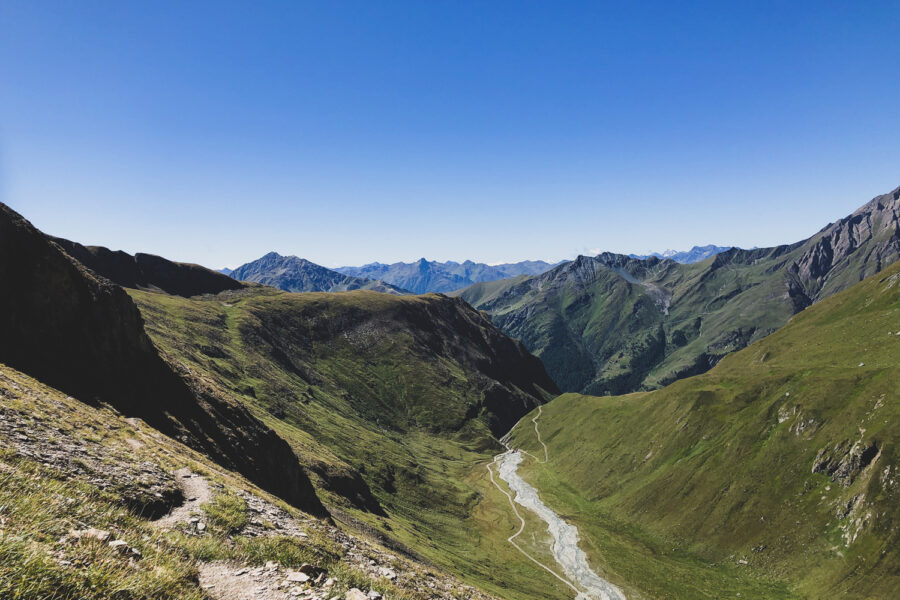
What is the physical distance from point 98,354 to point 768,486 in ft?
499

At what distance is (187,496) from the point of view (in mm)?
25422

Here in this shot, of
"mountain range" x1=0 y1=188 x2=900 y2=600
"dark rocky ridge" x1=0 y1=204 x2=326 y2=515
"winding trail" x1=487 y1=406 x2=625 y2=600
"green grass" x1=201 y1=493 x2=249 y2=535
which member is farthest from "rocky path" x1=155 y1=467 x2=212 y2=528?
"winding trail" x1=487 y1=406 x2=625 y2=600

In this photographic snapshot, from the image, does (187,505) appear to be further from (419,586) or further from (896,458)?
(896,458)

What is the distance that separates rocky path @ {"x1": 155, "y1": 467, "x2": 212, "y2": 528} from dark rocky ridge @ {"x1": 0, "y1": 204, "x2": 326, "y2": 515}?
19239 mm

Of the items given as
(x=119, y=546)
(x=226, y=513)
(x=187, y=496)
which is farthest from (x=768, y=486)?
(x=119, y=546)

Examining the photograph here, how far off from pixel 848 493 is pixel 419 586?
399ft

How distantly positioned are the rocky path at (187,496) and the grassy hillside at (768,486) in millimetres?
113918

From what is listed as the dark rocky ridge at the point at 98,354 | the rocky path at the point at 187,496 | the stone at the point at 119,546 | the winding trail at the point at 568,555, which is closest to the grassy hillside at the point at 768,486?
the winding trail at the point at 568,555

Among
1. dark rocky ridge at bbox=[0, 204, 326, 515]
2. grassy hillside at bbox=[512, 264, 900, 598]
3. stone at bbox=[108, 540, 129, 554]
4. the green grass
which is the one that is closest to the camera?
stone at bbox=[108, 540, 129, 554]

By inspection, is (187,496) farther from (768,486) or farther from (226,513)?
(768,486)

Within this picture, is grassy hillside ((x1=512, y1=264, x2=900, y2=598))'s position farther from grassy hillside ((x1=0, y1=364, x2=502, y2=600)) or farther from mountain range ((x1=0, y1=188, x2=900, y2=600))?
grassy hillside ((x1=0, y1=364, x2=502, y2=600))

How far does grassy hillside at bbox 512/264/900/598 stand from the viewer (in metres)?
91.1

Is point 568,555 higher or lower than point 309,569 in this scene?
lower

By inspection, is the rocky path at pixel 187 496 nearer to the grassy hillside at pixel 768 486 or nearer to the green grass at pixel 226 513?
the green grass at pixel 226 513
